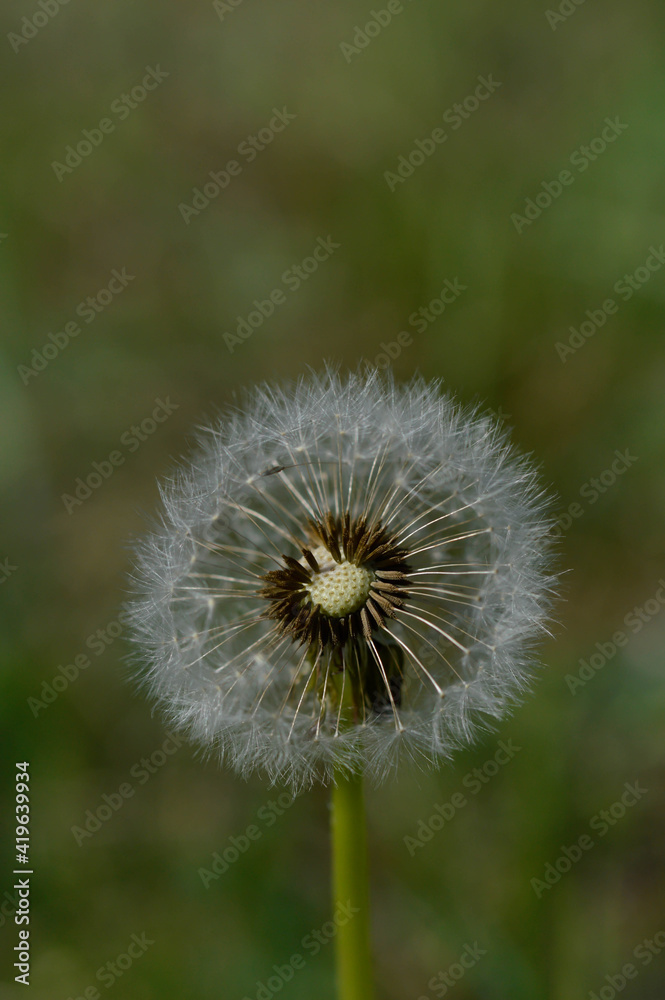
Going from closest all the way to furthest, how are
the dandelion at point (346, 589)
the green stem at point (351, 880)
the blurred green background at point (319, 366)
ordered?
the green stem at point (351, 880), the dandelion at point (346, 589), the blurred green background at point (319, 366)

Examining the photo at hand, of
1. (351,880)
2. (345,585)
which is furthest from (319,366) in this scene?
(351,880)

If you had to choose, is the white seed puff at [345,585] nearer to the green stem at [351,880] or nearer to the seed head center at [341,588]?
the seed head center at [341,588]

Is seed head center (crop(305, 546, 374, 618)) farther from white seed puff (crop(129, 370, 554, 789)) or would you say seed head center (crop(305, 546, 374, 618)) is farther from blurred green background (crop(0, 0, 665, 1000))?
blurred green background (crop(0, 0, 665, 1000))

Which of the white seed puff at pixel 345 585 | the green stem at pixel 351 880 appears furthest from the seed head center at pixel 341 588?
the green stem at pixel 351 880

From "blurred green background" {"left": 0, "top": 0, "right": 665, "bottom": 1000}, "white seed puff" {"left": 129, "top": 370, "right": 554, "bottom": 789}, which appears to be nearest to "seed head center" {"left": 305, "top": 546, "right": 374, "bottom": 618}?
"white seed puff" {"left": 129, "top": 370, "right": 554, "bottom": 789}

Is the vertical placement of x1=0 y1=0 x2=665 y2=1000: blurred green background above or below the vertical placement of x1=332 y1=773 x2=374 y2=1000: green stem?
above
